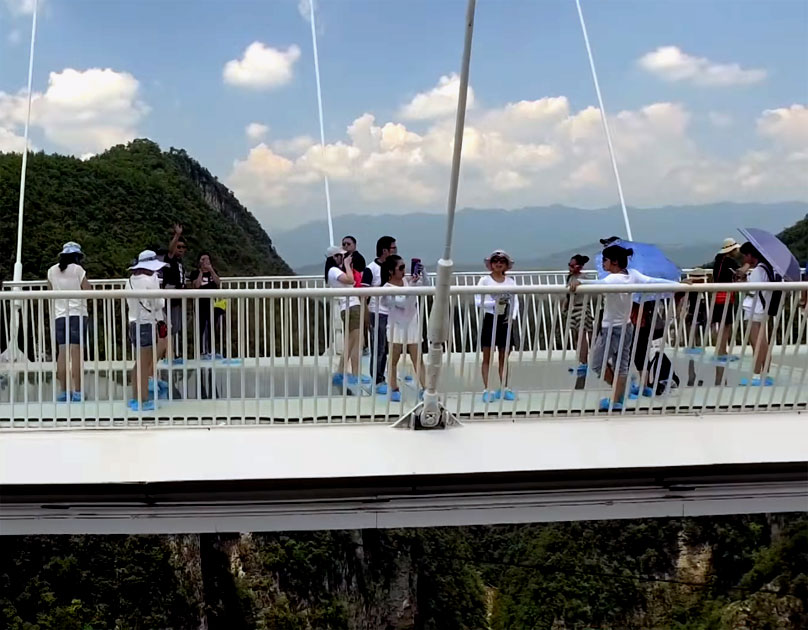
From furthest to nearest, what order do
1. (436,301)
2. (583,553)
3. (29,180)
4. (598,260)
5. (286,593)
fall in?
(29,180) → (583,553) → (286,593) → (598,260) → (436,301)

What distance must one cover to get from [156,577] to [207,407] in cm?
1246

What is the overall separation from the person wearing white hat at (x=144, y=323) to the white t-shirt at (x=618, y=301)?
302 cm

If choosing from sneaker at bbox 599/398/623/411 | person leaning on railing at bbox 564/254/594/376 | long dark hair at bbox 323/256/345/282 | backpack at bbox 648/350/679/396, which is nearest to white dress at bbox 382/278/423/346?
long dark hair at bbox 323/256/345/282

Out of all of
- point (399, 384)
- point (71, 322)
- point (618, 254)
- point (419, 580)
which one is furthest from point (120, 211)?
point (618, 254)

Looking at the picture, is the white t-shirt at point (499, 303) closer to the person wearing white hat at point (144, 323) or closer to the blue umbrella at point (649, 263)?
the blue umbrella at point (649, 263)

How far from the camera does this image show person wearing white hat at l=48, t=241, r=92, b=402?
535 cm

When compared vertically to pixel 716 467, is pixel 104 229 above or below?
above

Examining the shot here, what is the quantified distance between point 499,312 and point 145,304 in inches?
96.5

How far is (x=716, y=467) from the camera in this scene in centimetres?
506

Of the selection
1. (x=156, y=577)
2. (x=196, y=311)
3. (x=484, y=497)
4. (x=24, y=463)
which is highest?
(x=196, y=311)

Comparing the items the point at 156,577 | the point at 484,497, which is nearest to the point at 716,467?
the point at 484,497

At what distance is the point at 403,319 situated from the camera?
517 cm

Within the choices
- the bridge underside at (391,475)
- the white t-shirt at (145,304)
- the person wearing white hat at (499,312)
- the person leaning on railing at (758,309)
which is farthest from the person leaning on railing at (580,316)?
the white t-shirt at (145,304)

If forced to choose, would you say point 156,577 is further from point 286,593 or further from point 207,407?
point 207,407
